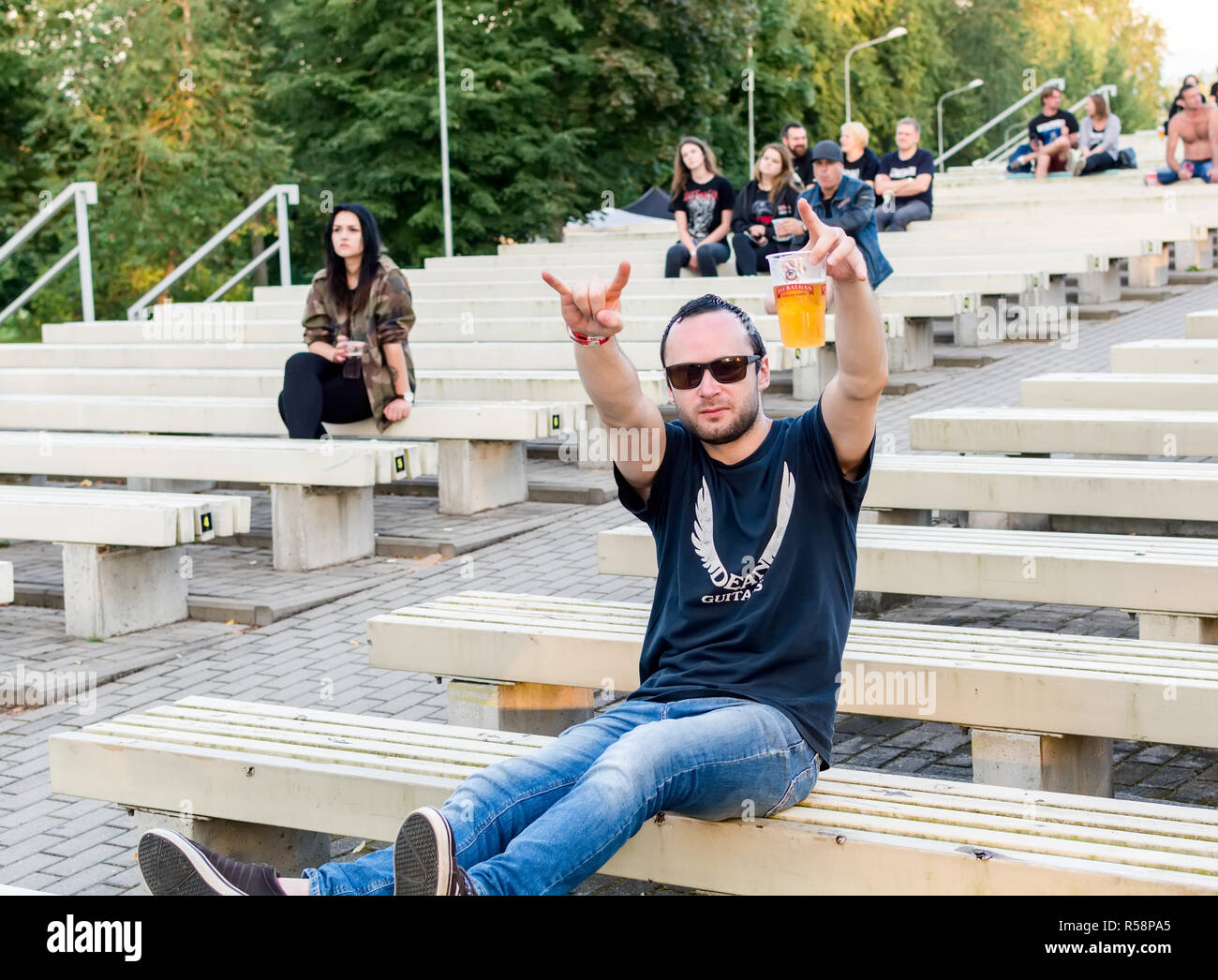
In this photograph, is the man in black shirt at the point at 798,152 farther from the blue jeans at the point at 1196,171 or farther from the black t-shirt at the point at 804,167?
the blue jeans at the point at 1196,171

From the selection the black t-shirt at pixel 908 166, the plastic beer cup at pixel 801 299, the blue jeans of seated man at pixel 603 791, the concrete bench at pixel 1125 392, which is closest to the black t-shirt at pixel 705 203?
the black t-shirt at pixel 908 166

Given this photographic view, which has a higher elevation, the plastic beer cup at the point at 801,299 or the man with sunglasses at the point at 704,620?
the plastic beer cup at the point at 801,299

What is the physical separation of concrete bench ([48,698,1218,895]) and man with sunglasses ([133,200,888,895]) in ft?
0.40

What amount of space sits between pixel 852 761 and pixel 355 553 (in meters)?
3.78

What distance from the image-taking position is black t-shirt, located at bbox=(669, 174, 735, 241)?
13.3 meters

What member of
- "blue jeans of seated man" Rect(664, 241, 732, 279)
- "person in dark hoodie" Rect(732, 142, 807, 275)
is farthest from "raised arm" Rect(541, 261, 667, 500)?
"blue jeans of seated man" Rect(664, 241, 732, 279)

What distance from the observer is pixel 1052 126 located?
21453mm

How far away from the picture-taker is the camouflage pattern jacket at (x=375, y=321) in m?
8.42

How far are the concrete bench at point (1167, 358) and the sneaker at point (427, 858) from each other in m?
5.95

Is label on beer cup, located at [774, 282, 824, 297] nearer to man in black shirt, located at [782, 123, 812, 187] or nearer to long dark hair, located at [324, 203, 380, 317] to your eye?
long dark hair, located at [324, 203, 380, 317]

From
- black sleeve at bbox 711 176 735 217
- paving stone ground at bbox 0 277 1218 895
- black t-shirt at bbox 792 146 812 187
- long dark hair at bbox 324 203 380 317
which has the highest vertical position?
black t-shirt at bbox 792 146 812 187
